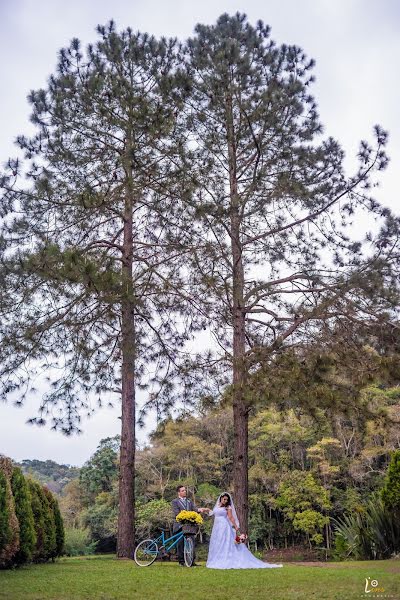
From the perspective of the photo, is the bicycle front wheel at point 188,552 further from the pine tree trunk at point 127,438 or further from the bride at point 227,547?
the pine tree trunk at point 127,438

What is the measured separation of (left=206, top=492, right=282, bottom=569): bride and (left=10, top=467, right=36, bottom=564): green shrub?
258 centimetres

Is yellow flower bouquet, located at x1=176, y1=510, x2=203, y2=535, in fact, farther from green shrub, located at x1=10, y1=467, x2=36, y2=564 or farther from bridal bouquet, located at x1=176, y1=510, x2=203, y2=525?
green shrub, located at x1=10, y1=467, x2=36, y2=564

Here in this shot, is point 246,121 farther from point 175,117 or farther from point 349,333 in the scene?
point 349,333

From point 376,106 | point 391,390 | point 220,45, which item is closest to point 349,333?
point 376,106

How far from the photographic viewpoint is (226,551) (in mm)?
8609

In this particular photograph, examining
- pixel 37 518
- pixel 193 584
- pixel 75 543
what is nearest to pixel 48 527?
pixel 37 518

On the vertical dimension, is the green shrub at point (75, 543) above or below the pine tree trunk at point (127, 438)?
below

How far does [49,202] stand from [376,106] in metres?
6.37

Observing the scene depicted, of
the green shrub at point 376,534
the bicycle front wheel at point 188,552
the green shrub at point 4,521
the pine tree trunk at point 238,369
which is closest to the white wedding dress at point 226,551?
the bicycle front wheel at point 188,552

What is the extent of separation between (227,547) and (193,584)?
2437 mm

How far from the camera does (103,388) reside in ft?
37.3

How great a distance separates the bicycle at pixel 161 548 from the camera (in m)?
8.66

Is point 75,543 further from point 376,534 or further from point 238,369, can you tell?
point 238,369

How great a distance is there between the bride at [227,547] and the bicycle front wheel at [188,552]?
10.1 inches
